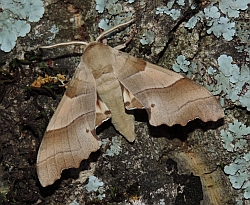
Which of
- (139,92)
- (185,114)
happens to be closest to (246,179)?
(185,114)

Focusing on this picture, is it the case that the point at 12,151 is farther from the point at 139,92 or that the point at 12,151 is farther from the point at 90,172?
the point at 139,92

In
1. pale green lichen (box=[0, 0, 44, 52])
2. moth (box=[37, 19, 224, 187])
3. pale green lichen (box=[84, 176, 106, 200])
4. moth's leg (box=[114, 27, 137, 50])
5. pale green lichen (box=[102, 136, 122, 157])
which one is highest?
pale green lichen (box=[0, 0, 44, 52])

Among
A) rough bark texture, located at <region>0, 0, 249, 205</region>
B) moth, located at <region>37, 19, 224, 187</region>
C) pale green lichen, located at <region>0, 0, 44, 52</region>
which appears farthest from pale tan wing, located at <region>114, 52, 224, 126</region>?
pale green lichen, located at <region>0, 0, 44, 52</region>

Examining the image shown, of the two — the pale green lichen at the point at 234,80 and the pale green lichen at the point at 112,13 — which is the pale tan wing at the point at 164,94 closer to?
the pale green lichen at the point at 234,80

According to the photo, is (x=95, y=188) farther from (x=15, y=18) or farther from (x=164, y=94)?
(x=15, y=18)

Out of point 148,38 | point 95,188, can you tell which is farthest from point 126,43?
point 95,188

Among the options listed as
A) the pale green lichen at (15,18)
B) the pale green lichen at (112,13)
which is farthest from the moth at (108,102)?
the pale green lichen at (15,18)

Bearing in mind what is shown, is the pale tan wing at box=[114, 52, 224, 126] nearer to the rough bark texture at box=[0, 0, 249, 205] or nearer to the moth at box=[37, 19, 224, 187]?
the moth at box=[37, 19, 224, 187]
